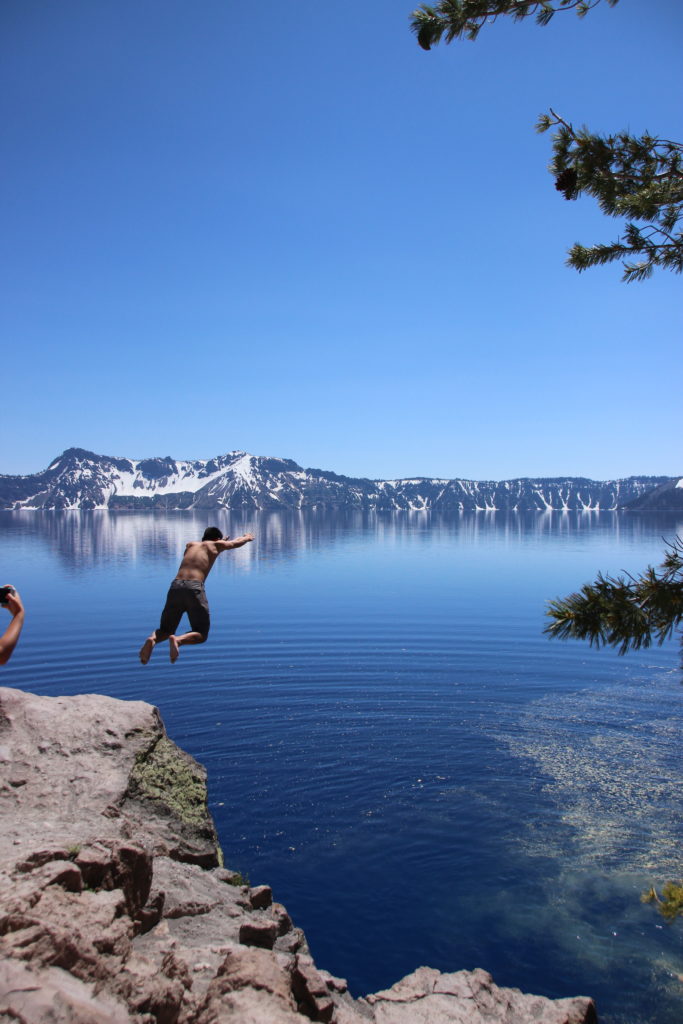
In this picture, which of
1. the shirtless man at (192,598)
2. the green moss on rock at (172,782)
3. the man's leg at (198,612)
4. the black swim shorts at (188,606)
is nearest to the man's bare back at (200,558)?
the shirtless man at (192,598)

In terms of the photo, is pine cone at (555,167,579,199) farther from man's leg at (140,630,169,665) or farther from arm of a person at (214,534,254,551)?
man's leg at (140,630,169,665)

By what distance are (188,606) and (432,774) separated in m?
9.98

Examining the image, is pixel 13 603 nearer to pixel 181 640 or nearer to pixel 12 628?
pixel 12 628

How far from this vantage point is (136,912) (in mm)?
Result: 8164

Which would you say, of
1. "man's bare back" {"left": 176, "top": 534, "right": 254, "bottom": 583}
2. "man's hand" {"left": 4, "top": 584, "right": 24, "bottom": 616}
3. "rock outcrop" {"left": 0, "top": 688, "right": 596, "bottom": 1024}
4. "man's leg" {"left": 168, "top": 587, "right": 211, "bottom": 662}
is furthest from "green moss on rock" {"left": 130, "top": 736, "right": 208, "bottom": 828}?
"man's hand" {"left": 4, "top": 584, "right": 24, "bottom": 616}

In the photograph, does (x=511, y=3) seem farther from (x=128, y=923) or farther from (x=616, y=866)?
(x=616, y=866)

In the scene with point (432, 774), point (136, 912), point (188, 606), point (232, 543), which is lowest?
point (432, 774)

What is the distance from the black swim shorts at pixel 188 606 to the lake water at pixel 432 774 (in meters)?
5.38

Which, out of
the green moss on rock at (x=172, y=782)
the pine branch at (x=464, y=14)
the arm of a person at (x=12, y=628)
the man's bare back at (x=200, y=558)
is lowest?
the green moss on rock at (x=172, y=782)

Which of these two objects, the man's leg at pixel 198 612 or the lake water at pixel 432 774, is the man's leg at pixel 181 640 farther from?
the lake water at pixel 432 774

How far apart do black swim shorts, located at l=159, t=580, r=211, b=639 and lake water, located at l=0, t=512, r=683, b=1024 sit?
212 inches

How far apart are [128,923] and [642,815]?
1343 centimetres

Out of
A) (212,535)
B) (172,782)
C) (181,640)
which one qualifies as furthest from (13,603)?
(172,782)

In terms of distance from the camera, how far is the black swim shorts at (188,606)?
41.7ft
